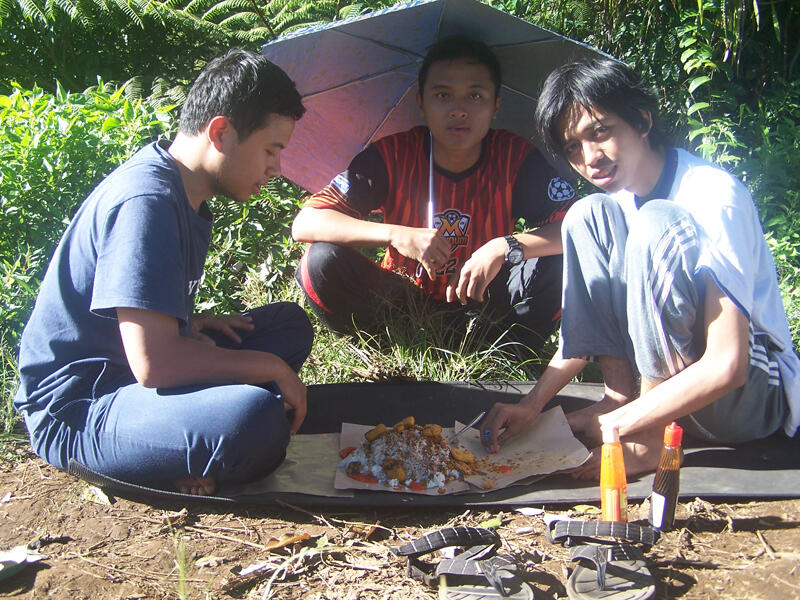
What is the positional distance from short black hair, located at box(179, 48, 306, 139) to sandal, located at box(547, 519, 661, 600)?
4.59 ft

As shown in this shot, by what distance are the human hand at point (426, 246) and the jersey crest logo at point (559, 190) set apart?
1.92ft

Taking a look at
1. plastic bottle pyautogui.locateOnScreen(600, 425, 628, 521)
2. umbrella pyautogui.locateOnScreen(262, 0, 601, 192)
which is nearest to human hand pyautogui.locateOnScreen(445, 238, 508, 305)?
umbrella pyautogui.locateOnScreen(262, 0, 601, 192)

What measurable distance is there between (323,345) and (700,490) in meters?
1.81

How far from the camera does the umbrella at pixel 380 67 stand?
9.78ft

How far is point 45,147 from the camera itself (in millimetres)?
3281

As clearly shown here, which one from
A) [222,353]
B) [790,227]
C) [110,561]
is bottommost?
[110,561]

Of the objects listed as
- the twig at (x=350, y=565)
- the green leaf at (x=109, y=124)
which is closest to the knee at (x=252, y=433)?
the twig at (x=350, y=565)

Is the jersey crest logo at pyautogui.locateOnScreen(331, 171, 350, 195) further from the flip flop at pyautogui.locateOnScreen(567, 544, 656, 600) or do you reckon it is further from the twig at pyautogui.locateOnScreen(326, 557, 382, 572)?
the flip flop at pyautogui.locateOnScreen(567, 544, 656, 600)

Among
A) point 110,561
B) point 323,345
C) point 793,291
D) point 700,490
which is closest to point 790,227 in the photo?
point 793,291

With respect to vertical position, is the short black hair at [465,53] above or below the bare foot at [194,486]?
above

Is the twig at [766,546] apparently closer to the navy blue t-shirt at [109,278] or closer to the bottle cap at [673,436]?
the bottle cap at [673,436]

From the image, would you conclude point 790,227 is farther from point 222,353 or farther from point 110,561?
point 110,561

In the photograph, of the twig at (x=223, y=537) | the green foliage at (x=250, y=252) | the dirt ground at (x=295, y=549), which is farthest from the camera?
the green foliage at (x=250, y=252)

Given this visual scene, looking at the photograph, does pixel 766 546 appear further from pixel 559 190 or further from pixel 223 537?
pixel 559 190
